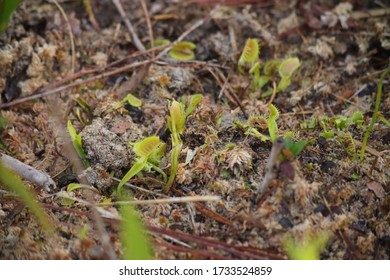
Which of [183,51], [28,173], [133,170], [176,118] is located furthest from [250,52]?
[28,173]

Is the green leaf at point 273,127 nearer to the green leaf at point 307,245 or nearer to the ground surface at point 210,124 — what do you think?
the ground surface at point 210,124

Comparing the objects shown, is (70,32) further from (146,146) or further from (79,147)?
(146,146)

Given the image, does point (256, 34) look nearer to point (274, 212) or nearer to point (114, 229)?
point (274, 212)

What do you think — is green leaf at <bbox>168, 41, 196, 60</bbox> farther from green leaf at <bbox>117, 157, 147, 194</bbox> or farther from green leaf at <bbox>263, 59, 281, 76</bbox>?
green leaf at <bbox>117, 157, 147, 194</bbox>

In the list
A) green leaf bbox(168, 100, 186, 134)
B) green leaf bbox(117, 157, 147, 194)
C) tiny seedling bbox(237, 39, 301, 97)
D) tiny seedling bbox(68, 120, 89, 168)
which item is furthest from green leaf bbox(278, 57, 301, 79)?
tiny seedling bbox(68, 120, 89, 168)
